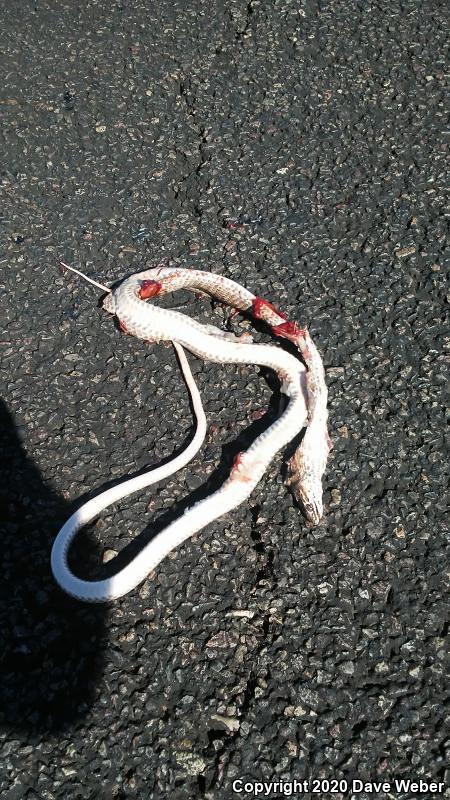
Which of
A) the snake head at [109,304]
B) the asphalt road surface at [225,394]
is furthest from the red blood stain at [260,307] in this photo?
the snake head at [109,304]

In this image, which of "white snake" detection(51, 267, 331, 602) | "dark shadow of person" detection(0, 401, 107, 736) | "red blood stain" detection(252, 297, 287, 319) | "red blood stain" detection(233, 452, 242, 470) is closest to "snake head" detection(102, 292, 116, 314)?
"white snake" detection(51, 267, 331, 602)

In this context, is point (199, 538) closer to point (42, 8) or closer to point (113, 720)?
point (113, 720)

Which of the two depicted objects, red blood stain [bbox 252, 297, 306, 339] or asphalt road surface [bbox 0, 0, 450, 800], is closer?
asphalt road surface [bbox 0, 0, 450, 800]

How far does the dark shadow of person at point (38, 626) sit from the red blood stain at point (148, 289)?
2.76 feet

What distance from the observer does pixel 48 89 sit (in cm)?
404

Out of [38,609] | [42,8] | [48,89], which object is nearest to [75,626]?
[38,609]

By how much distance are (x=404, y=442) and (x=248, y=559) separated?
2.36 feet

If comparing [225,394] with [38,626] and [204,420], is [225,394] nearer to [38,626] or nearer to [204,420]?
[204,420]

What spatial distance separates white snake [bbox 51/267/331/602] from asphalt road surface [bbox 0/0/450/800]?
61 mm

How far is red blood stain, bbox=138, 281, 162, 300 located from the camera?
3197mm
